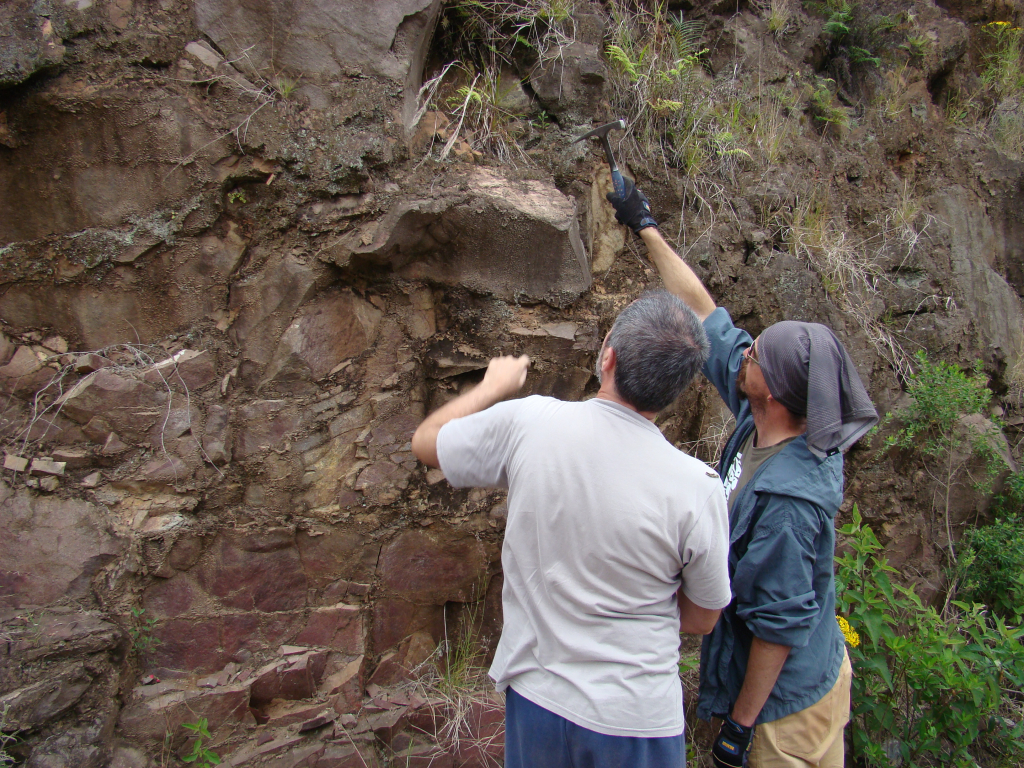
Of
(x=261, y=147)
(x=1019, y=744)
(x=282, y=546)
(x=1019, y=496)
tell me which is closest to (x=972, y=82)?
(x=1019, y=496)

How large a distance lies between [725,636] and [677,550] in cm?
56

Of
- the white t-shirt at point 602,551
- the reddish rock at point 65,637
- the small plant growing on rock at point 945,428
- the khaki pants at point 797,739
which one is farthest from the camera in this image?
the small plant growing on rock at point 945,428

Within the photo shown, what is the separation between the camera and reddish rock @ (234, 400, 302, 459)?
2.59 meters

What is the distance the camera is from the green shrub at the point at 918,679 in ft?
8.05

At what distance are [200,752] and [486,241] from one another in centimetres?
238

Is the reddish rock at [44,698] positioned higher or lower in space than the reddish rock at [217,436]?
lower

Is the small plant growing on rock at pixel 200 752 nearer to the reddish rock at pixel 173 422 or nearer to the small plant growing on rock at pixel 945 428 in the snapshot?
the reddish rock at pixel 173 422

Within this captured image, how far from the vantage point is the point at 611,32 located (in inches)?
137

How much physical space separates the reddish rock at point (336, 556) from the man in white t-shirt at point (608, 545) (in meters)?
1.30

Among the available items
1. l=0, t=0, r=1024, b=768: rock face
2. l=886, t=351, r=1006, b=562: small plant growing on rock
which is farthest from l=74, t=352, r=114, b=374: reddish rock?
l=886, t=351, r=1006, b=562: small plant growing on rock

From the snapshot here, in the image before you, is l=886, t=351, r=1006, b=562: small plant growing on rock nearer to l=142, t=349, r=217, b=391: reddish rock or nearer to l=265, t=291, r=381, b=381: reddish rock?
l=265, t=291, r=381, b=381: reddish rock

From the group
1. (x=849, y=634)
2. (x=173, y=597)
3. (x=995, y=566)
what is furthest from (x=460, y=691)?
(x=995, y=566)

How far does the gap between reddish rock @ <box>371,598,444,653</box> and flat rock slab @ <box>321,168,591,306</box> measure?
1.52 m

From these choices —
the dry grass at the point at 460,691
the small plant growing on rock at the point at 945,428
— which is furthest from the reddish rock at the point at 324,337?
the small plant growing on rock at the point at 945,428
